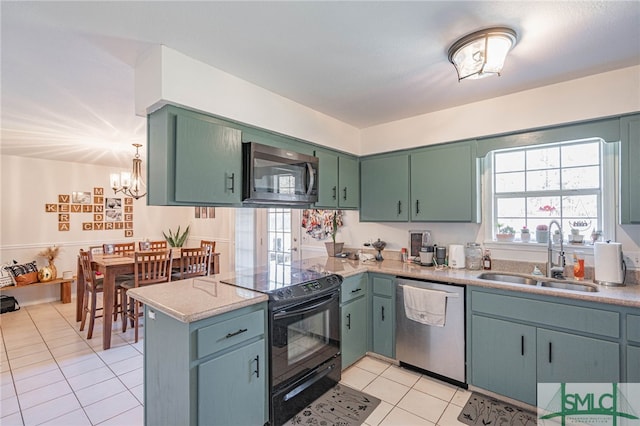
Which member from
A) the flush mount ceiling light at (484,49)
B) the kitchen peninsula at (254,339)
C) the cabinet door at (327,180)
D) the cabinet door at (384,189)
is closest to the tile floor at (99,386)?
the kitchen peninsula at (254,339)

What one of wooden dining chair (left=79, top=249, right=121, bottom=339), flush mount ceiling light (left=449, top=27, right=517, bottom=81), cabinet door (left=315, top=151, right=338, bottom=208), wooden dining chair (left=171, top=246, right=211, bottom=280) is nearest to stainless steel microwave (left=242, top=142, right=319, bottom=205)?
cabinet door (left=315, top=151, right=338, bottom=208)

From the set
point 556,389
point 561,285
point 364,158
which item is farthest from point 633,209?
point 364,158

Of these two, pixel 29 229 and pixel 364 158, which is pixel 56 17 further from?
pixel 29 229

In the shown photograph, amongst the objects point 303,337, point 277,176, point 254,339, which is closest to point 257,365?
point 254,339

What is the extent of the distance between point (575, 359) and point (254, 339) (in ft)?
6.64

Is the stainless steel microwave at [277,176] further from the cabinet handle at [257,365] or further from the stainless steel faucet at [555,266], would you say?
the stainless steel faucet at [555,266]

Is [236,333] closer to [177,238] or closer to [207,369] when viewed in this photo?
[207,369]

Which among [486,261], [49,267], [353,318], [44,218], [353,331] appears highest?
[44,218]

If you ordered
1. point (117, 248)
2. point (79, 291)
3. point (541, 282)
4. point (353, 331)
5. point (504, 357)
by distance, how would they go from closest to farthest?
point (504, 357) < point (541, 282) < point (353, 331) < point (79, 291) < point (117, 248)

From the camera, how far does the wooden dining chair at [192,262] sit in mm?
3667

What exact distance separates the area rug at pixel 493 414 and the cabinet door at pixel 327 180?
1.97 m

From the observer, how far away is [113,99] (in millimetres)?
2580

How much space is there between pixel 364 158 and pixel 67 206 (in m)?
5.03

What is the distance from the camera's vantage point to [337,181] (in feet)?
10.4
